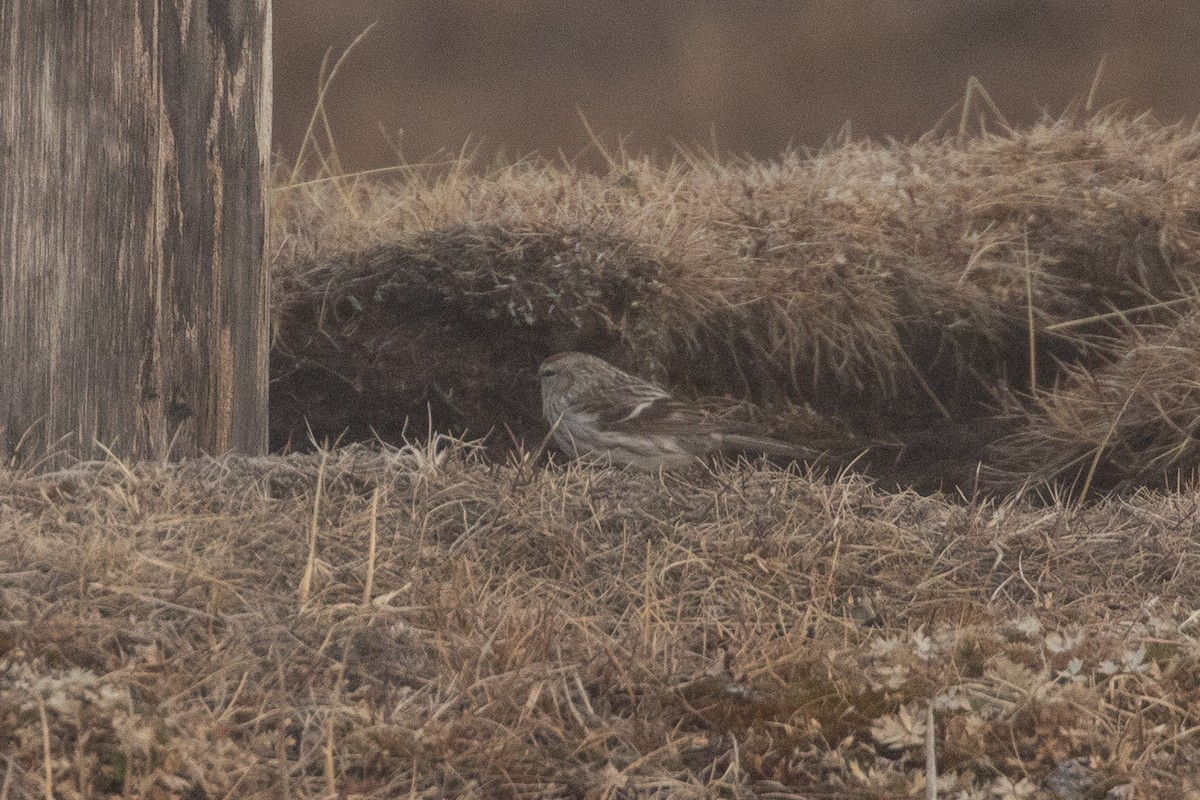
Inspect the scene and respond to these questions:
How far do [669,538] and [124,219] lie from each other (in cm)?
155

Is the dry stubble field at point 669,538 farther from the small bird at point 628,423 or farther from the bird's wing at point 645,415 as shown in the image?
the bird's wing at point 645,415

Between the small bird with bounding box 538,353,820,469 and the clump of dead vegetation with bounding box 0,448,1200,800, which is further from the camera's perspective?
the small bird with bounding box 538,353,820,469

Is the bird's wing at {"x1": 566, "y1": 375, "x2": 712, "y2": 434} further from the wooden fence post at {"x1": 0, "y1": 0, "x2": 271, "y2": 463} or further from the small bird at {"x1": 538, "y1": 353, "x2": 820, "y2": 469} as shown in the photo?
the wooden fence post at {"x1": 0, "y1": 0, "x2": 271, "y2": 463}

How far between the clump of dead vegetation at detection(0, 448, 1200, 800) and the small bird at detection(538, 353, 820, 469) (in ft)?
3.77

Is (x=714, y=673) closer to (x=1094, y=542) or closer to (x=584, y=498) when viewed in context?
(x=584, y=498)

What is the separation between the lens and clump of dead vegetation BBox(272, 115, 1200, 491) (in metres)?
5.25

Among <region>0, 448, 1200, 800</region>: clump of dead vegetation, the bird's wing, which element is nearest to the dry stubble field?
<region>0, 448, 1200, 800</region>: clump of dead vegetation

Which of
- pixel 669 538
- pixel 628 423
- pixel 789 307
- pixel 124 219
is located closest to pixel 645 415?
pixel 628 423

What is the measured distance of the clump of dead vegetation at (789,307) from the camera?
525 centimetres

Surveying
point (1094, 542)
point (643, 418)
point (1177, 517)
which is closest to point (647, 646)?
point (1094, 542)

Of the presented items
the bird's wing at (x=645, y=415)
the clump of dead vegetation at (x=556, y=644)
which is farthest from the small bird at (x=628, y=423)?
the clump of dead vegetation at (x=556, y=644)

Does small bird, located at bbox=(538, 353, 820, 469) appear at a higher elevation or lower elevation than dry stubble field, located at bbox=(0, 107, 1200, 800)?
lower

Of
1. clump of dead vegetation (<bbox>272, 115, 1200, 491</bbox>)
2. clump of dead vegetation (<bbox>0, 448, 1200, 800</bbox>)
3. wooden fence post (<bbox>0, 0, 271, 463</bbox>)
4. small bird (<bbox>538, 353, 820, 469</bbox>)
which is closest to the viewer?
clump of dead vegetation (<bbox>0, 448, 1200, 800</bbox>)

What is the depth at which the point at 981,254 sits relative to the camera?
18.9ft
